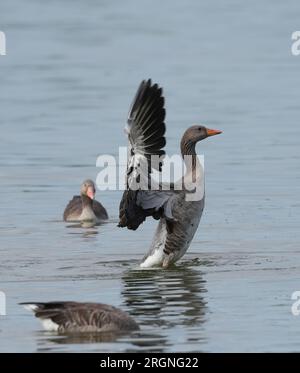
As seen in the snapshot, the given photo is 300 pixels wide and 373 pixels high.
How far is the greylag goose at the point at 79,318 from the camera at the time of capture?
46.4 ft

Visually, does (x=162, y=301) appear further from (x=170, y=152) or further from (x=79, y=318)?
(x=170, y=152)

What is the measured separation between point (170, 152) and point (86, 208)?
4104 millimetres

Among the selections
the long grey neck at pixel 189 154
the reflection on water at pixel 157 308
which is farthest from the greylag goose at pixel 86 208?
the reflection on water at pixel 157 308

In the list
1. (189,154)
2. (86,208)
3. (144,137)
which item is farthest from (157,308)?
(86,208)

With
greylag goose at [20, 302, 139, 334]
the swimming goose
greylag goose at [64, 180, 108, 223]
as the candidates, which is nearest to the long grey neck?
the swimming goose

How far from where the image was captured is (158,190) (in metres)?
17.8

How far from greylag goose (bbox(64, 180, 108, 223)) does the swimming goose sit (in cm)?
375

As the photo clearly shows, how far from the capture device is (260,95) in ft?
116

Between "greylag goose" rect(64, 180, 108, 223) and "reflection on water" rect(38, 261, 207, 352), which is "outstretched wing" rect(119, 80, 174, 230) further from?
"greylag goose" rect(64, 180, 108, 223)

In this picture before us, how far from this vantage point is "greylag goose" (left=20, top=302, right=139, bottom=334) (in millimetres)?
14133
